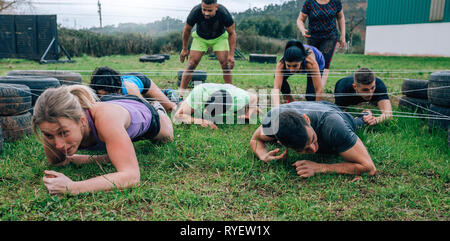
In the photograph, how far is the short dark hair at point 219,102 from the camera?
163 inches

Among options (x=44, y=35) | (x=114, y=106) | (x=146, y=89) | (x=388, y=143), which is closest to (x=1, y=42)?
(x=44, y=35)

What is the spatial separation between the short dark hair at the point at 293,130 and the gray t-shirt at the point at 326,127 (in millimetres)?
141

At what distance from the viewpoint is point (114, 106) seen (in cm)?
255

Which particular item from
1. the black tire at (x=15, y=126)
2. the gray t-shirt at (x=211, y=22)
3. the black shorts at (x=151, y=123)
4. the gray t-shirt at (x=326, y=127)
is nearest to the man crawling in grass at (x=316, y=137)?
the gray t-shirt at (x=326, y=127)

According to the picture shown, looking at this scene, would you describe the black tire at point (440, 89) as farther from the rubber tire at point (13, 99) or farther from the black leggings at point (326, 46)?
the rubber tire at point (13, 99)

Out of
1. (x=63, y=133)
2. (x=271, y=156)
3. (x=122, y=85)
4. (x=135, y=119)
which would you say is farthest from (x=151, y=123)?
(x=122, y=85)

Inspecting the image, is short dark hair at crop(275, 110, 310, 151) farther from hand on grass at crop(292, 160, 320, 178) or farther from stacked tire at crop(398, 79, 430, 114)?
stacked tire at crop(398, 79, 430, 114)

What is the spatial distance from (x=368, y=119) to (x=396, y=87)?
3.18 meters

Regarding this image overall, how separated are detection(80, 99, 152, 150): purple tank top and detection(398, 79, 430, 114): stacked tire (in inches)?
134

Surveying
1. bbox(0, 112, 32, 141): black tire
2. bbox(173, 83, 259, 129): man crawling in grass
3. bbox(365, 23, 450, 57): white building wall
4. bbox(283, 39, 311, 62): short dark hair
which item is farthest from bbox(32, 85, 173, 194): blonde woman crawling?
bbox(365, 23, 450, 57): white building wall

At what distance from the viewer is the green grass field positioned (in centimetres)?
221

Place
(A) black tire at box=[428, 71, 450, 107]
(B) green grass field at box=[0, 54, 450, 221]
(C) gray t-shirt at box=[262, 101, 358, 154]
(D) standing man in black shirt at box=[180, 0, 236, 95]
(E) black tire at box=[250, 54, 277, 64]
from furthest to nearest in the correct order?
1. (E) black tire at box=[250, 54, 277, 64]
2. (D) standing man in black shirt at box=[180, 0, 236, 95]
3. (A) black tire at box=[428, 71, 450, 107]
4. (C) gray t-shirt at box=[262, 101, 358, 154]
5. (B) green grass field at box=[0, 54, 450, 221]
